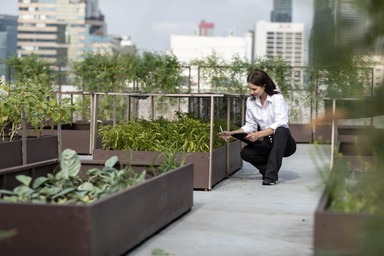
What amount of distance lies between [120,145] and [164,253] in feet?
11.1

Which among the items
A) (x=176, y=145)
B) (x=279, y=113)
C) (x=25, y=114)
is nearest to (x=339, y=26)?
(x=176, y=145)

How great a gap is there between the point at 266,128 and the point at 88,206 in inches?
170

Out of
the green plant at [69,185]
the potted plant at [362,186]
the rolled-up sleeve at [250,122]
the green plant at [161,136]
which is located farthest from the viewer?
the rolled-up sleeve at [250,122]

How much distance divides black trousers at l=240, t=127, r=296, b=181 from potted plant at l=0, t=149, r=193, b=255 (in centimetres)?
186

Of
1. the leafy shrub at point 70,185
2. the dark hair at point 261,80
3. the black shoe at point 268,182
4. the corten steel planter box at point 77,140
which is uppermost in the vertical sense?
the dark hair at point 261,80

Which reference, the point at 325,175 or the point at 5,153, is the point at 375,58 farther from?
the point at 5,153

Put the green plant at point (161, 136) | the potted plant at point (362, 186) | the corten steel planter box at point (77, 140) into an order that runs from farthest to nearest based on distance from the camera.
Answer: the corten steel planter box at point (77, 140) → the green plant at point (161, 136) → the potted plant at point (362, 186)

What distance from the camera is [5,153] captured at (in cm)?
800

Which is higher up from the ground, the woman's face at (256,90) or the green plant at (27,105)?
the woman's face at (256,90)

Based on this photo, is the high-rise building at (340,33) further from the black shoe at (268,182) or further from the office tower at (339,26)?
the black shoe at (268,182)

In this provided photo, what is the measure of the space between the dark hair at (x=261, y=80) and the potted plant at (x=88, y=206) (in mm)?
2061

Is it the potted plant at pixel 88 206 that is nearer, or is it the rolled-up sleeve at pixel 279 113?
the potted plant at pixel 88 206

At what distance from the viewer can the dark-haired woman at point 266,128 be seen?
7.85 meters

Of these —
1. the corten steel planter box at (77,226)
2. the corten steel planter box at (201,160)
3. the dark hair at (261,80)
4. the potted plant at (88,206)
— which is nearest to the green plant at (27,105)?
the corten steel planter box at (201,160)
